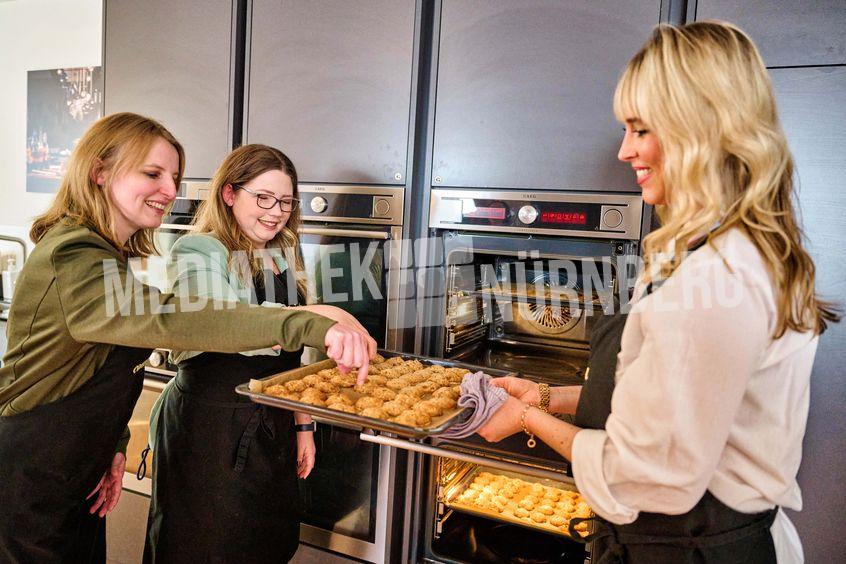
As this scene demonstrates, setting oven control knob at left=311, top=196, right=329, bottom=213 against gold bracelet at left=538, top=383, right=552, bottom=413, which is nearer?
gold bracelet at left=538, top=383, right=552, bottom=413

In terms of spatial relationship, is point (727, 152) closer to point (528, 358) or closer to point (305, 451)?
point (528, 358)

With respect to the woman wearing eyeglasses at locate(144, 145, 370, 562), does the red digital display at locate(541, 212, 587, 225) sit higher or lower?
higher

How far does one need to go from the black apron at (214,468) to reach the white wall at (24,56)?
2.48 m

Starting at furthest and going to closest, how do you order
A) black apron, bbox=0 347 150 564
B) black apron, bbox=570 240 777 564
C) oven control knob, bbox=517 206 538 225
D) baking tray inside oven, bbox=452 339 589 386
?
baking tray inside oven, bbox=452 339 589 386 < oven control knob, bbox=517 206 538 225 < black apron, bbox=0 347 150 564 < black apron, bbox=570 240 777 564

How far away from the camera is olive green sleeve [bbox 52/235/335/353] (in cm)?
134

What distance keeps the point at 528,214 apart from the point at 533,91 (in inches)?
15.2

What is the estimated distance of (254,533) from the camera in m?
1.79

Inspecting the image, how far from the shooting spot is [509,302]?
2137 millimetres

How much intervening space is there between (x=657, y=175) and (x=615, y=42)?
0.85m

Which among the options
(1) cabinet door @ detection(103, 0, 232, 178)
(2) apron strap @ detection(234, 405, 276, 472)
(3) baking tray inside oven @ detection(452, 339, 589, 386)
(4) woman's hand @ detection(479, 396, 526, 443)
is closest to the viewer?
(4) woman's hand @ detection(479, 396, 526, 443)

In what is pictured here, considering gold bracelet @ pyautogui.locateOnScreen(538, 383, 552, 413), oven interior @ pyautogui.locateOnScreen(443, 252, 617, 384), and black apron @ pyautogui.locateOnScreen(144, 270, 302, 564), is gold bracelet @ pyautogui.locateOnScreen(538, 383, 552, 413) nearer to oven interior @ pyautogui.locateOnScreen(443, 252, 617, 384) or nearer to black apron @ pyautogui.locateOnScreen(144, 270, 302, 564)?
oven interior @ pyautogui.locateOnScreen(443, 252, 617, 384)

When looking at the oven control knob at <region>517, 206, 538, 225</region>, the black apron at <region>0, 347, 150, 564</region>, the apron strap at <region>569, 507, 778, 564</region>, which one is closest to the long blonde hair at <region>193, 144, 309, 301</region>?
the black apron at <region>0, 347, 150, 564</region>

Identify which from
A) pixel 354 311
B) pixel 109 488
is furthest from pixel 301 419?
pixel 109 488

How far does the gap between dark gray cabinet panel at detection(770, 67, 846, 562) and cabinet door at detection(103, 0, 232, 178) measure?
196 centimetres
